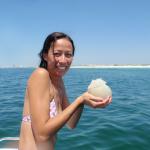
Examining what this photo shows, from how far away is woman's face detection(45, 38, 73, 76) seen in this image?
3221mm

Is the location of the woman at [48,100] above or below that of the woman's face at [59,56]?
below

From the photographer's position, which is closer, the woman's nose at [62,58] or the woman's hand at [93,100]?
the woman's hand at [93,100]

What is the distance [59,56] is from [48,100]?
1.58ft

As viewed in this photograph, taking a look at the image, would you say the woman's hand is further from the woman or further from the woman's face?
the woman's face

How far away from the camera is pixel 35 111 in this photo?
117 inches

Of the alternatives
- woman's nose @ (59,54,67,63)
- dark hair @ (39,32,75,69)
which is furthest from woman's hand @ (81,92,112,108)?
dark hair @ (39,32,75,69)

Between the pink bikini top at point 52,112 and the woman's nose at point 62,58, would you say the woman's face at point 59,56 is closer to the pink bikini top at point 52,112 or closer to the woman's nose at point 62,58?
the woman's nose at point 62,58

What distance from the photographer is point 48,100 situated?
10.0ft

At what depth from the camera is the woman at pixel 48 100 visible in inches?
114

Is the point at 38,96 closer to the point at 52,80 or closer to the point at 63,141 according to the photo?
the point at 52,80

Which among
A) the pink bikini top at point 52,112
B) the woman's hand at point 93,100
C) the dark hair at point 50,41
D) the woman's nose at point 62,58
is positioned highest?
the dark hair at point 50,41

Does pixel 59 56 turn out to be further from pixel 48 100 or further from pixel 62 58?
pixel 48 100

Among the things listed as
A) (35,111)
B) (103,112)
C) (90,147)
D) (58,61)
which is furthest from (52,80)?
(103,112)

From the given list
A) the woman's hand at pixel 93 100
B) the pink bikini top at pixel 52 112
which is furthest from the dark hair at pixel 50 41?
the woman's hand at pixel 93 100
